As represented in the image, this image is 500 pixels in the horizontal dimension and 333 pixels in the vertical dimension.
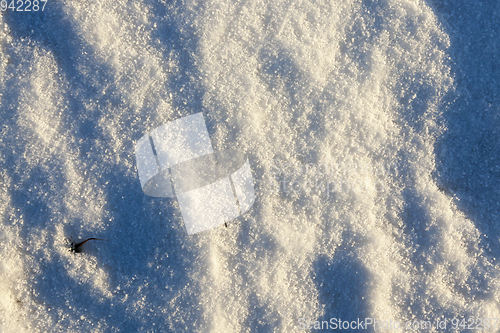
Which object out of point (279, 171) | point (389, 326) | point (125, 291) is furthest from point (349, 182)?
point (125, 291)

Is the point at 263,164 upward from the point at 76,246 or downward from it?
upward

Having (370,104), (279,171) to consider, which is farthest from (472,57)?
(279,171)

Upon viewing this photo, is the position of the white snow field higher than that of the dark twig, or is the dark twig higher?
the white snow field

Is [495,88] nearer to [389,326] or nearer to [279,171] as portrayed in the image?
[279,171]

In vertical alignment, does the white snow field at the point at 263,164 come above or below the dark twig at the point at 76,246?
above

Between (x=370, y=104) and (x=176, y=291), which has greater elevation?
(x=370, y=104)

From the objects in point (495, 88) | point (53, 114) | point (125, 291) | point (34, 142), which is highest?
point (495, 88)
